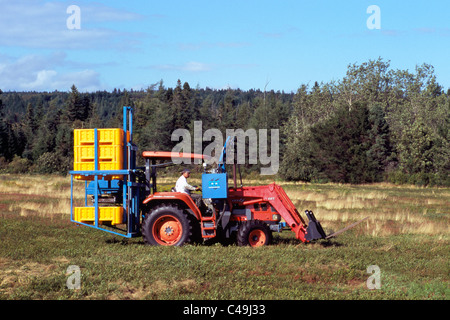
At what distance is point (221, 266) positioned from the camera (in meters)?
11.2

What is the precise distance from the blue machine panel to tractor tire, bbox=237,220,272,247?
0.98 metres

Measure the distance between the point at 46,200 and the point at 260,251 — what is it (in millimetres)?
16649

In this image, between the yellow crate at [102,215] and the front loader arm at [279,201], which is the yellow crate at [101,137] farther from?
the front loader arm at [279,201]

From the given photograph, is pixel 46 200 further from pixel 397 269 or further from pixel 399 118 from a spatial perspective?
pixel 399 118

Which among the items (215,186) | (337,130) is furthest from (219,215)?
(337,130)

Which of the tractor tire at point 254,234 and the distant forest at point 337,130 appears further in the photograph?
the distant forest at point 337,130

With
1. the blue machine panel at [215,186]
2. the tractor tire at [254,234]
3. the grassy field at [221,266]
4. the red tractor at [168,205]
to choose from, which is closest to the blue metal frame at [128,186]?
the red tractor at [168,205]

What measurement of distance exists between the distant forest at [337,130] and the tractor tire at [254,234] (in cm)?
4547

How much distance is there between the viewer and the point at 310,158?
6419cm

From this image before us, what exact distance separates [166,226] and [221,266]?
308cm

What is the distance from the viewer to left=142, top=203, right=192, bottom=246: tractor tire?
1362 centimetres

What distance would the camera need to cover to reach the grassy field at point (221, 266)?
9.35m

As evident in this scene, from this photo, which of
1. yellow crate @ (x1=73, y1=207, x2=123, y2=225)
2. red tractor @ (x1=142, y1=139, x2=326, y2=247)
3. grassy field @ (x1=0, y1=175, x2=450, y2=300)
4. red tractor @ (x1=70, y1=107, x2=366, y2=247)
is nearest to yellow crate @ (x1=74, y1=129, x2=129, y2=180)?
red tractor @ (x1=70, y1=107, x2=366, y2=247)

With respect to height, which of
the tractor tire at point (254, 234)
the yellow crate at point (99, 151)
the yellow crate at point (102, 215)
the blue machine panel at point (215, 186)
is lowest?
the tractor tire at point (254, 234)
